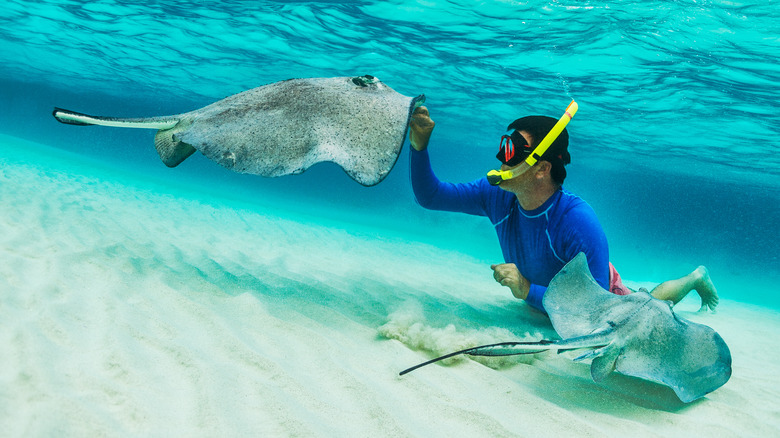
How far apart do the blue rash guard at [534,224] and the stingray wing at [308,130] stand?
102 centimetres

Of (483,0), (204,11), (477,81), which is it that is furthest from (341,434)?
(477,81)

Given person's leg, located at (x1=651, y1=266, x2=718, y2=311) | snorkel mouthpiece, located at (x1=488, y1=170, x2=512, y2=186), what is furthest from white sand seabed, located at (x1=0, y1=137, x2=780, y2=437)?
snorkel mouthpiece, located at (x1=488, y1=170, x2=512, y2=186)

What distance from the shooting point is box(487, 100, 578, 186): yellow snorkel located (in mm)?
2820

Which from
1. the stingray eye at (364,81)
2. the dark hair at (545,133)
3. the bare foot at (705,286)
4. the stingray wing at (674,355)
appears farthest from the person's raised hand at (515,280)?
the bare foot at (705,286)

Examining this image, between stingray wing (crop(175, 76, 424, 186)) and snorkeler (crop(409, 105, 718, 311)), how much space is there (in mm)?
609

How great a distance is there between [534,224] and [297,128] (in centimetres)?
228

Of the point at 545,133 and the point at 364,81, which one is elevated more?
→ the point at 364,81

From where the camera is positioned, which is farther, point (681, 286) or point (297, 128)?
point (681, 286)

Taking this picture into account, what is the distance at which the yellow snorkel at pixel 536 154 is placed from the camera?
282 cm

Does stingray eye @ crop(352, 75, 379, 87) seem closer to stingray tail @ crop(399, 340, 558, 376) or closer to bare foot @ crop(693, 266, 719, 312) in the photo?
stingray tail @ crop(399, 340, 558, 376)

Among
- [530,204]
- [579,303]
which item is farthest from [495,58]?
[579,303]

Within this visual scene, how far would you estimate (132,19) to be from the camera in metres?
14.8

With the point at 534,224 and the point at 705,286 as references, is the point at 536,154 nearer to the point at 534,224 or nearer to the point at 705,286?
the point at 534,224

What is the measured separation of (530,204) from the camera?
3.49 meters
